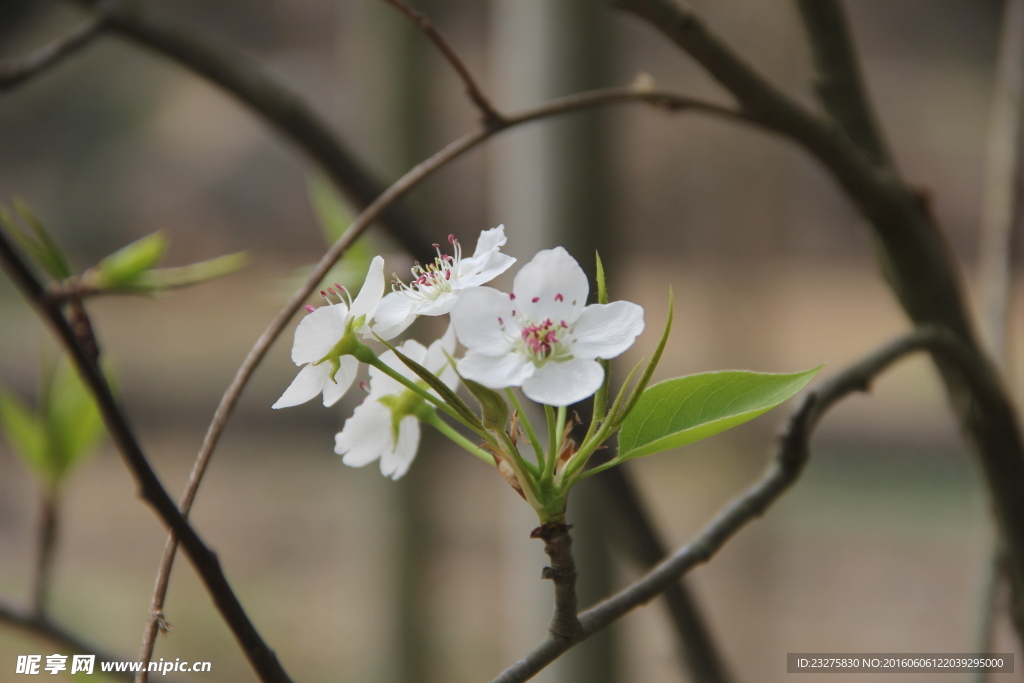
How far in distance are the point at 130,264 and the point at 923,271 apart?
0.43 m

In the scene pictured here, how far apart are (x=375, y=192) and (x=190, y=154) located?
1862 mm

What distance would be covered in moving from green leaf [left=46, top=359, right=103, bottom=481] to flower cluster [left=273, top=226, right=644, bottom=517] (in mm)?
301

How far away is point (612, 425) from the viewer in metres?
0.20

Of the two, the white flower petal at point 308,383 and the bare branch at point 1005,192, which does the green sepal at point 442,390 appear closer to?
the white flower petal at point 308,383

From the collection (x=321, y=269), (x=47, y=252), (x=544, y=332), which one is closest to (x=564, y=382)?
(x=544, y=332)

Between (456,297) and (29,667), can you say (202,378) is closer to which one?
(29,667)

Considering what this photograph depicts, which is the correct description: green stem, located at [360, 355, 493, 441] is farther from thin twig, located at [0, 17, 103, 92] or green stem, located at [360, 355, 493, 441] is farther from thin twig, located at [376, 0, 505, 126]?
thin twig, located at [0, 17, 103, 92]

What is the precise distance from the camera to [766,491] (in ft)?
1.02

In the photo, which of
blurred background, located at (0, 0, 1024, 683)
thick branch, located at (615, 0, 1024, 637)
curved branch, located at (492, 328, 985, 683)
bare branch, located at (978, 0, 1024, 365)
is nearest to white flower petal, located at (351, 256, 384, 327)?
curved branch, located at (492, 328, 985, 683)

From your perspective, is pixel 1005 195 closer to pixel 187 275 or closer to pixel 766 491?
pixel 766 491

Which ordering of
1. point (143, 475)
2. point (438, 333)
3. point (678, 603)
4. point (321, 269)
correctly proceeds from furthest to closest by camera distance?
point (438, 333), point (678, 603), point (321, 269), point (143, 475)

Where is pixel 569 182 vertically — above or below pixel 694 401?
above

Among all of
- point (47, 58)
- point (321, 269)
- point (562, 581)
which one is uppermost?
point (47, 58)

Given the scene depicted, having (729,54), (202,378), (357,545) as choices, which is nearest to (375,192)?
(729,54)
